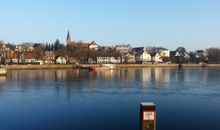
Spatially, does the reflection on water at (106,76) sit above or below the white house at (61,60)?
below

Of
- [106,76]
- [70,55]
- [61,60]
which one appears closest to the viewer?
[106,76]

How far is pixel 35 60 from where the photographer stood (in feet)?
366

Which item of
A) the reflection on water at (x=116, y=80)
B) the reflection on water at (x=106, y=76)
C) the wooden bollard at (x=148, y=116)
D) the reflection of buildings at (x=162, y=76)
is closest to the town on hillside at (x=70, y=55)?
the reflection on water at (x=106, y=76)

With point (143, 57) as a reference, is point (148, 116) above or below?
below

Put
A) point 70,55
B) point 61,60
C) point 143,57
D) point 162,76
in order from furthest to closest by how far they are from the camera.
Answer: point 143,57, point 70,55, point 61,60, point 162,76

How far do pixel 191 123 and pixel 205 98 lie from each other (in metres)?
11.0

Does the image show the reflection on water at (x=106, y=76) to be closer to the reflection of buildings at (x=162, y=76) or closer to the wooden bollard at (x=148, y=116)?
the reflection of buildings at (x=162, y=76)

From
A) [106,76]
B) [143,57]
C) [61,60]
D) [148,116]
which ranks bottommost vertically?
[106,76]

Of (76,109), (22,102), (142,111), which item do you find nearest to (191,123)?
(76,109)

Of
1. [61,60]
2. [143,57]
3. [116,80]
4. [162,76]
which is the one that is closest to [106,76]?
[162,76]

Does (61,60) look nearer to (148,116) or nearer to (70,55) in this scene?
(70,55)

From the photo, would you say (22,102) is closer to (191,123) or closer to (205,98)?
(191,123)

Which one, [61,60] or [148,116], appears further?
[61,60]

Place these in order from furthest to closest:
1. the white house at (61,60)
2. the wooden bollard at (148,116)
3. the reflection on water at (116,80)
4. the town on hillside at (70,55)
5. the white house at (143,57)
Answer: the white house at (143,57)
the white house at (61,60)
the town on hillside at (70,55)
the reflection on water at (116,80)
the wooden bollard at (148,116)
